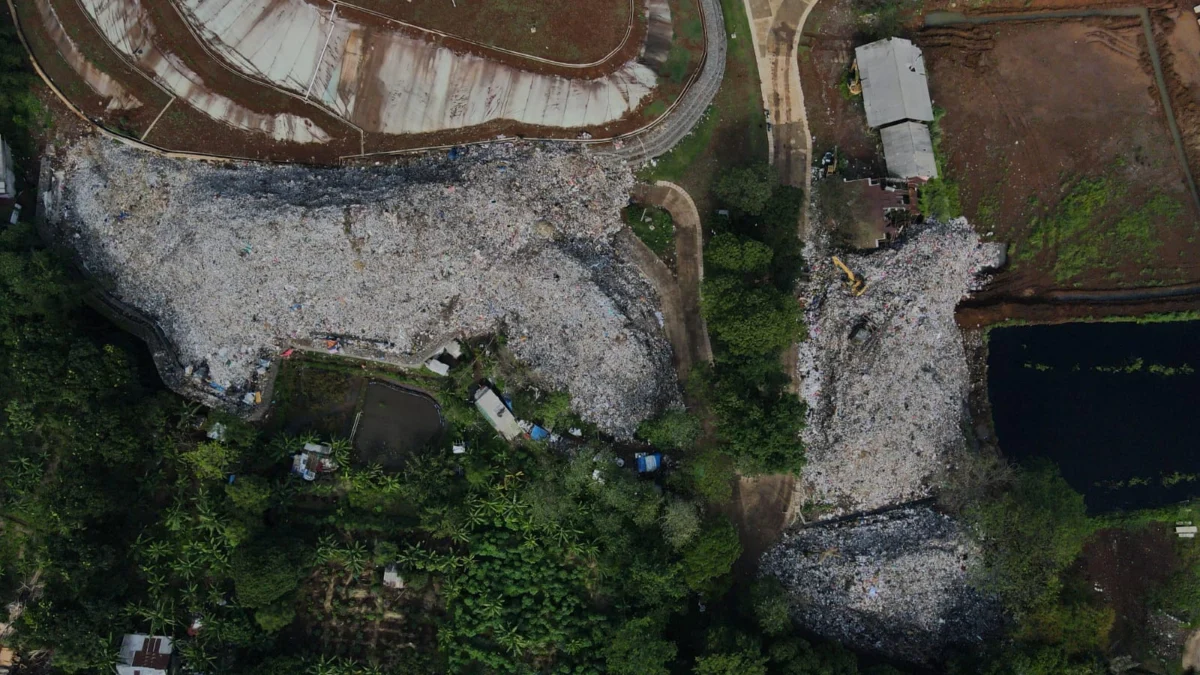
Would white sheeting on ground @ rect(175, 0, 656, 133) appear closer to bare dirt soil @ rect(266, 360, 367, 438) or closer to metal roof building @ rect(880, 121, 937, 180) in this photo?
bare dirt soil @ rect(266, 360, 367, 438)

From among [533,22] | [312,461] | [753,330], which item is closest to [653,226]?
[753,330]

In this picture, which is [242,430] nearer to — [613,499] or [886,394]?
[613,499]

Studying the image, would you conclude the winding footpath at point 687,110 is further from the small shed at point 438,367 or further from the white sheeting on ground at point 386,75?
the small shed at point 438,367

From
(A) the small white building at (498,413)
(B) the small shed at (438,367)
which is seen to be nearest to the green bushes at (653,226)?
(A) the small white building at (498,413)

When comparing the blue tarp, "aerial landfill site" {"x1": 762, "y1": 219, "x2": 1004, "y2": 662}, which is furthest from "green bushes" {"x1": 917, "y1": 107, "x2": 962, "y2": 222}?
the blue tarp

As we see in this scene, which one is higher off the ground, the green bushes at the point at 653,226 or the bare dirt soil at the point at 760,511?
the green bushes at the point at 653,226

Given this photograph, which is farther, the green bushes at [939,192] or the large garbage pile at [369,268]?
the green bushes at [939,192]

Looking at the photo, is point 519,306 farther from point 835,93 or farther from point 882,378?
point 835,93
